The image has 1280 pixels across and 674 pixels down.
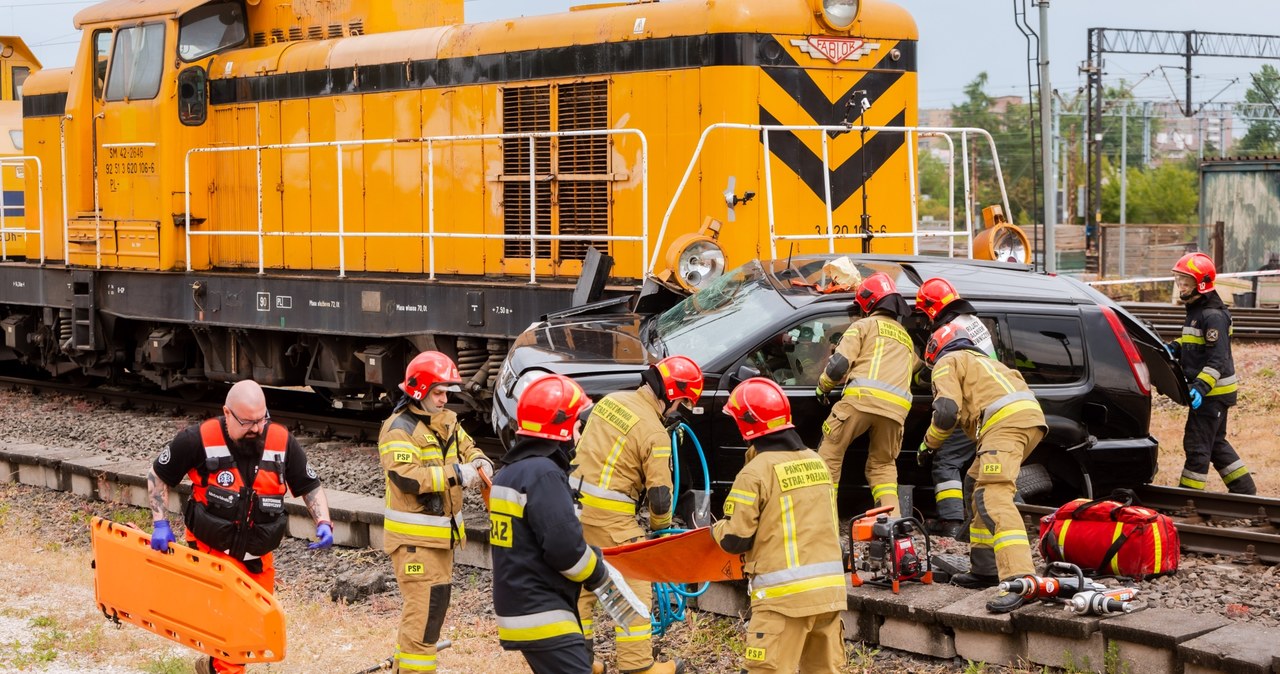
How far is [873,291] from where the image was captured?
8.51 meters

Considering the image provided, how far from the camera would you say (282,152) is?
1446 centimetres

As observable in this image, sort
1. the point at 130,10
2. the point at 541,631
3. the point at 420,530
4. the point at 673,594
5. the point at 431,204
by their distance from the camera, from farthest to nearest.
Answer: the point at 130,10 < the point at 431,204 < the point at 673,594 < the point at 420,530 < the point at 541,631

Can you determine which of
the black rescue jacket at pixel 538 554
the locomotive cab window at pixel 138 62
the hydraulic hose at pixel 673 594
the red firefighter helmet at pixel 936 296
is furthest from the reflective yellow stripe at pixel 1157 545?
the locomotive cab window at pixel 138 62

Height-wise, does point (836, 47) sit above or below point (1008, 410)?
above

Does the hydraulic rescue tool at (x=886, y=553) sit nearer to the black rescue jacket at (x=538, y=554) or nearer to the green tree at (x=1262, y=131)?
the black rescue jacket at (x=538, y=554)

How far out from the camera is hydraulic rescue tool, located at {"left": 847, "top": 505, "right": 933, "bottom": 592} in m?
7.21

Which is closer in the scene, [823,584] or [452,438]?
[823,584]

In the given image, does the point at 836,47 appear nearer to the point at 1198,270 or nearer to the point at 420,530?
the point at 1198,270

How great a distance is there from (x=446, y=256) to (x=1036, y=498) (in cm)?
613

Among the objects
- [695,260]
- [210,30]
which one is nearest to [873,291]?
[695,260]

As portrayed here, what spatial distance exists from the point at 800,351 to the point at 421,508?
9.89ft

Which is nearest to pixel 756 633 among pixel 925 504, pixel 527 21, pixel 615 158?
pixel 925 504

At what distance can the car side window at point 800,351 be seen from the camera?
8766 millimetres

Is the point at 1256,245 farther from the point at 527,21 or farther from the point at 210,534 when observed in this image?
the point at 210,534
